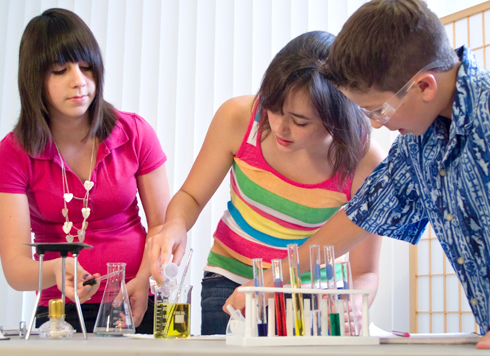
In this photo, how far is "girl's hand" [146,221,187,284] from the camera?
1270mm

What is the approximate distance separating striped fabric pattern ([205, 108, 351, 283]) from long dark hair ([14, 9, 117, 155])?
0.51 metres

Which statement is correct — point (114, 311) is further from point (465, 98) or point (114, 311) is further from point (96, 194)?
point (465, 98)

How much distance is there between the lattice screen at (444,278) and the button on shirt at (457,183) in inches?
58.8

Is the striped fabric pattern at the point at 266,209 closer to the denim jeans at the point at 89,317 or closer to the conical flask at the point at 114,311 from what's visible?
the denim jeans at the point at 89,317

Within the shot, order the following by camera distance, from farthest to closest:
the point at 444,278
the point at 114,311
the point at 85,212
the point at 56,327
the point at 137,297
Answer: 1. the point at 444,278
2. the point at 85,212
3. the point at 137,297
4. the point at 114,311
5. the point at 56,327

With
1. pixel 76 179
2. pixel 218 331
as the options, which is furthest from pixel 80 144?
pixel 218 331

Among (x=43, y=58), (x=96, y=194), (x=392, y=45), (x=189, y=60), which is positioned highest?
(x=189, y=60)

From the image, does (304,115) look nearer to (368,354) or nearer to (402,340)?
(402,340)

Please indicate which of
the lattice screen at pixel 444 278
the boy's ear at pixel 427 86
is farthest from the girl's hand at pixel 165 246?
the lattice screen at pixel 444 278

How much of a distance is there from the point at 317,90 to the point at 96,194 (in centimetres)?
74

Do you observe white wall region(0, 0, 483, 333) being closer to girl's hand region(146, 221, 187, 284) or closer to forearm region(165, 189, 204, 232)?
forearm region(165, 189, 204, 232)

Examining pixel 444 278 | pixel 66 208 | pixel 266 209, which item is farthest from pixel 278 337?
pixel 444 278

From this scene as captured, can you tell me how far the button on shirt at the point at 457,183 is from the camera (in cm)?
98

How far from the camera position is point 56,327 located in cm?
109
